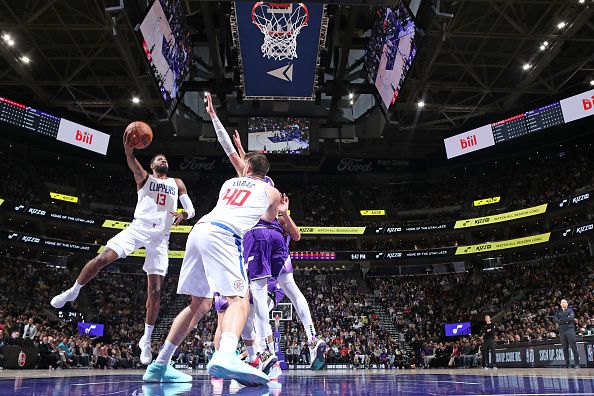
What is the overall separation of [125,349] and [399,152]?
73.8 feet

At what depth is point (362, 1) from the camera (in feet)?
36.4

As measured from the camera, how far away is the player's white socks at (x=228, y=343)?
13.0 feet

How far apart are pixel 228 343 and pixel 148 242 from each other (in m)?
3.09


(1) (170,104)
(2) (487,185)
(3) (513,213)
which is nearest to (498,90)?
(3) (513,213)

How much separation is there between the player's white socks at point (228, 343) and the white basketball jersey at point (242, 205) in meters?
0.84

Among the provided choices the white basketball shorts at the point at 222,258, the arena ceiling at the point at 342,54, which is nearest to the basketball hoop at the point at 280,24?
the arena ceiling at the point at 342,54

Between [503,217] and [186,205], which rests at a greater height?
[503,217]

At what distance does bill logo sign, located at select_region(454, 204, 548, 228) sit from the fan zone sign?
1706cm

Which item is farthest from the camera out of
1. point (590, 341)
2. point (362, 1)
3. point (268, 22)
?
point (268, 22)

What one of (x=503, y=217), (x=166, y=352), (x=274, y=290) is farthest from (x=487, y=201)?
(x=166, y=352)

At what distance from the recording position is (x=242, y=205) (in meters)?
4.52

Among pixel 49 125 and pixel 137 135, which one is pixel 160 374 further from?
pixel 49 125

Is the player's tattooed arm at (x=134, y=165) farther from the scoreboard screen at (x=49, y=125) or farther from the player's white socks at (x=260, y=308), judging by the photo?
the scoreboard screen at (x=49, y=125)

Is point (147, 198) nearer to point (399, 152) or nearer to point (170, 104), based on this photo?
point (170, 104)
